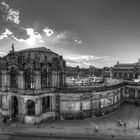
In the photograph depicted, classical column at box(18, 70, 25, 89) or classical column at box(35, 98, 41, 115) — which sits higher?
classical column at box(18, 70, 25, 89)

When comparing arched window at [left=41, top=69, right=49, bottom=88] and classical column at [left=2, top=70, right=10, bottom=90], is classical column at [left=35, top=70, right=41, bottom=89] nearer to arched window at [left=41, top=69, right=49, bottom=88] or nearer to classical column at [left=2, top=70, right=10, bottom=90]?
arched window at [left=41, top=69, right=49, bottom=88]

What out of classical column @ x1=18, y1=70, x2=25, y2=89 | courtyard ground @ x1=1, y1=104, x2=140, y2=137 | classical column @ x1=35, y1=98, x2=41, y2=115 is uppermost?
classical column @ x1=18, y1=70, x2=25, y2=89

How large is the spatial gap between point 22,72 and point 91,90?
1746 centimetres

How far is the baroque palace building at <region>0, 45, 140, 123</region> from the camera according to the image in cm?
2903

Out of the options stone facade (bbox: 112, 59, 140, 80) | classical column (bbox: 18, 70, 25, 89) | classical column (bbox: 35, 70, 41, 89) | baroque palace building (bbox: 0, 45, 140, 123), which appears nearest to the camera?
classical column (bbox: 35, 70, 41, 89)

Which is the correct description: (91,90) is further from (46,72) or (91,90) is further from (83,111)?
(46,72)

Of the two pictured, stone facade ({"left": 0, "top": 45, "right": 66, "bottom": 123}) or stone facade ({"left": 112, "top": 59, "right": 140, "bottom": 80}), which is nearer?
stone facade ({"left": 0, "top": 45, "right": 66, "bottom": 123})

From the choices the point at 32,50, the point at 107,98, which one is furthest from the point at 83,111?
the point at 32,50

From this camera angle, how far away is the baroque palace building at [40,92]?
29.0 metres

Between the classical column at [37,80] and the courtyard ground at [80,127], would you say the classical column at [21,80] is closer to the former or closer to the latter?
the classical column at [37,80]

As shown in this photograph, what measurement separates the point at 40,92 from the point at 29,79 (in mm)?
4227

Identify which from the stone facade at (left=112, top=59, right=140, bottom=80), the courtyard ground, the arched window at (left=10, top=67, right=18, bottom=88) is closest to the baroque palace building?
the arched window at (left=10, top=67, right=18, bottom=88)

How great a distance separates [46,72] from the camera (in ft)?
104

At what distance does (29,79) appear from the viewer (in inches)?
1198
